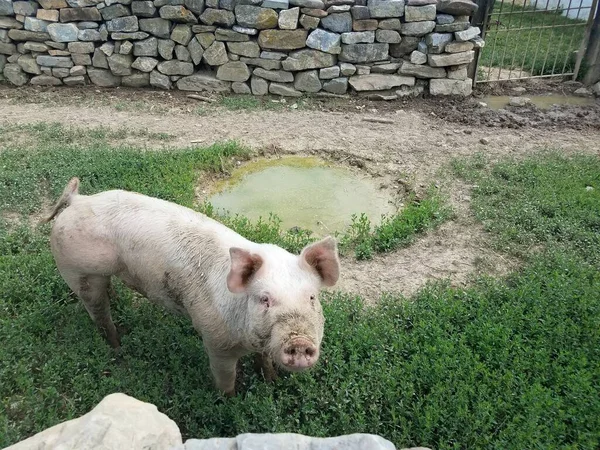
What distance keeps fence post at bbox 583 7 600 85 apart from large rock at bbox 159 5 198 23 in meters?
7.76

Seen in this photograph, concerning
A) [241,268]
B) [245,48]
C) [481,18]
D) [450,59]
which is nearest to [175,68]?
[245,48]

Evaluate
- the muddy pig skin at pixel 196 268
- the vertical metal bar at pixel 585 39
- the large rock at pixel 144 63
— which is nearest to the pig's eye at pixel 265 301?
the muddy pig skin at pixel 196 268

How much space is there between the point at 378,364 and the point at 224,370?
3.98ft

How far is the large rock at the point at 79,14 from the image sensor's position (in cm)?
952

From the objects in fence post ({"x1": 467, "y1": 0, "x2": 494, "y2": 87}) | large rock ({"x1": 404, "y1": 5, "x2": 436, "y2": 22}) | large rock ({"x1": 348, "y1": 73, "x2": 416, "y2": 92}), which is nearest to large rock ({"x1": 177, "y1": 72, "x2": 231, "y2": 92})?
large rock ({"x1": 348, "y1": 73, "x2": 416, "y2": 92})

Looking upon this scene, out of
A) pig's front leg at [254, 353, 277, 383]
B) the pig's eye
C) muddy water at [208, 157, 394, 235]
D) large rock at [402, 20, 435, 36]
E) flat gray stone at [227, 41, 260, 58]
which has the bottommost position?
muddy water at [208, 157, 394, 235]

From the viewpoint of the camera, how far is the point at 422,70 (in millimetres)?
9477

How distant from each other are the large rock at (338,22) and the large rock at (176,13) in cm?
243

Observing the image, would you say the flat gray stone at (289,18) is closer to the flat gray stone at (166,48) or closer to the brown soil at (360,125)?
the brown soil at (360,125)

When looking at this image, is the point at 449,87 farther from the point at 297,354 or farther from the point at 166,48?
the point at 297,354

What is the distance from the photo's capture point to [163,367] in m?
4.27

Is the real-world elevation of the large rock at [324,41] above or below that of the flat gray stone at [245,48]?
above

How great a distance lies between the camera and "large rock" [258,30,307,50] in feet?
30.5

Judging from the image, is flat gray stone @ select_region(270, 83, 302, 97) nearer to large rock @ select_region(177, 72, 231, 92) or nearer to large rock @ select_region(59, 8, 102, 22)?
large rock @ select_region(177, 72, 231, 92)
